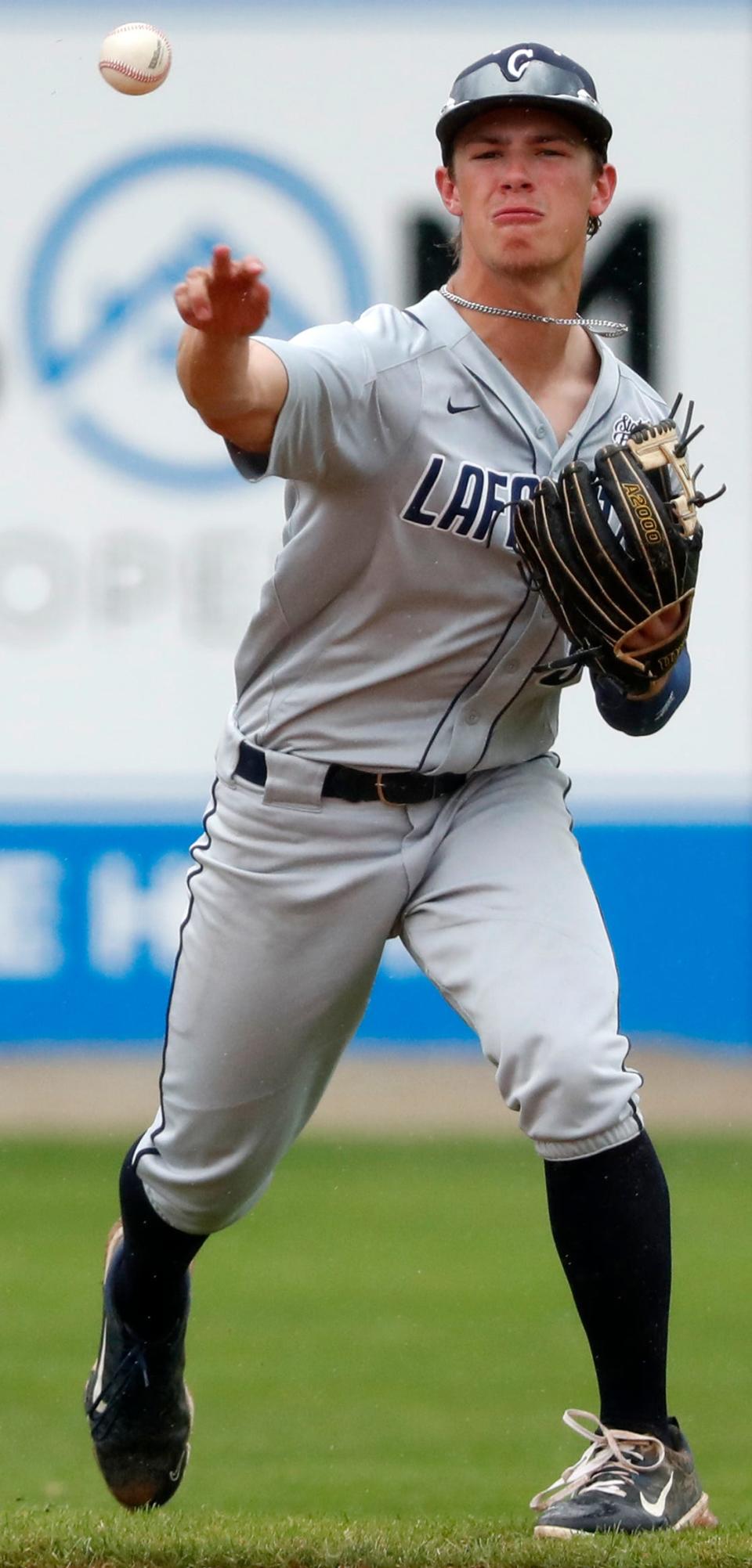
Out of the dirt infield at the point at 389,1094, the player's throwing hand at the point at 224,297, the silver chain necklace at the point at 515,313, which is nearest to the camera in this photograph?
the player's throwing hand at the point at 224,297

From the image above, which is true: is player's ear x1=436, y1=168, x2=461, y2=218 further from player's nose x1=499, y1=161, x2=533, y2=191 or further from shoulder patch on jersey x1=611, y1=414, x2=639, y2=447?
shoulder patch on jersey x1=611, y1=414, x2=639, y2=447

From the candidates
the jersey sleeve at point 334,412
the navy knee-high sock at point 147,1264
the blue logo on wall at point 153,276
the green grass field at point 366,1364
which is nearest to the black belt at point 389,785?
the jersey sleeve at point 334,412

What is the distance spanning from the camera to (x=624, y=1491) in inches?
118

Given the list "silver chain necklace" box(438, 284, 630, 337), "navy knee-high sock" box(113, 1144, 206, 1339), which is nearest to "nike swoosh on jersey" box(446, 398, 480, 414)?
"silver chain necklace" box(438, 284, 630, 337)

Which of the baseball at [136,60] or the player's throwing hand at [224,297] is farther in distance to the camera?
the baseball at [136,60]

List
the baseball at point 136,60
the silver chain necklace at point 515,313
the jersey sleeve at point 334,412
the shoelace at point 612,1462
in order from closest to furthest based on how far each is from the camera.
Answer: the jersey sleeve at point 334,412
the shoelace at point 612,1462
the silver chain necklace at point 515,313
the baseball at point 136,60

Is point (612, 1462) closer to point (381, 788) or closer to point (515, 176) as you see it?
point (381, 788)

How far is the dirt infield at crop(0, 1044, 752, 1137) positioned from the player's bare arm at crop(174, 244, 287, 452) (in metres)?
5.57

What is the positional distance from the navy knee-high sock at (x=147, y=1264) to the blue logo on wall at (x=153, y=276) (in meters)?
5.63

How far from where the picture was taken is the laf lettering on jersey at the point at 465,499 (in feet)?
10.2

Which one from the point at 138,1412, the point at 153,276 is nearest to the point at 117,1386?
the point at 138,1412

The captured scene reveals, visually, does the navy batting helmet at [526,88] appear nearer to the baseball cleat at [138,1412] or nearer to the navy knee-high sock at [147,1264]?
the navy knee-high sock at [147,1264]

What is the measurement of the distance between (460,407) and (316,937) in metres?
0.77

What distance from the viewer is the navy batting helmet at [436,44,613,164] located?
3.20 metres
